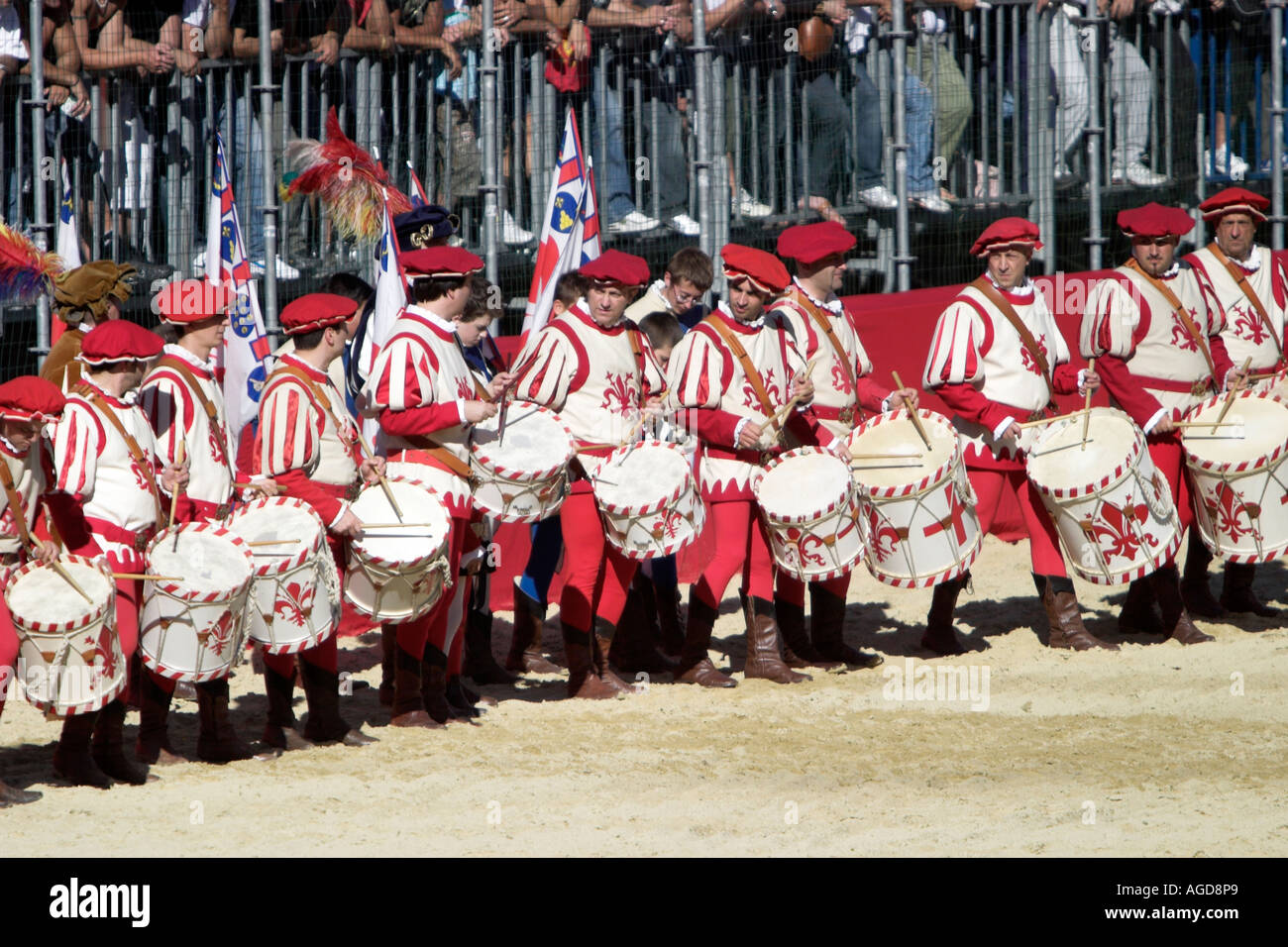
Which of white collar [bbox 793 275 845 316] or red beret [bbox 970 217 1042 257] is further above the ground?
red beret [bbox 970 217 1042 257]

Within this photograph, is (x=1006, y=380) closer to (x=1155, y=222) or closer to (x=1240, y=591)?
(x=1155, y=222)

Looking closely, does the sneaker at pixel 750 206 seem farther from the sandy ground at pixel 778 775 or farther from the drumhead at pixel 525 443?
the drumhead at pixel 525 443

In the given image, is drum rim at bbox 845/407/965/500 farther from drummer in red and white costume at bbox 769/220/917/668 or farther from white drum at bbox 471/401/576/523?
white drum at bbox 471/401/576/523

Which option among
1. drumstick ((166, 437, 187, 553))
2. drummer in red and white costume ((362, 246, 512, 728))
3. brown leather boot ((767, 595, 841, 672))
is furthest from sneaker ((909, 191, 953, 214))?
drumstick ((166, 437, 187, 553))

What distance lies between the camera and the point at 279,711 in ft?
23.5

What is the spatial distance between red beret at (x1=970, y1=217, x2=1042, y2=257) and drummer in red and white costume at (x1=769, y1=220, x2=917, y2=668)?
62 cm

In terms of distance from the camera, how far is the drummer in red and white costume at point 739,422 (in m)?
8.01

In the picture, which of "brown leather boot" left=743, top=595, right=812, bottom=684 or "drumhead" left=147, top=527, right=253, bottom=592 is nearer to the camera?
"drumhead" left=147, top=527, right=253, bottom=592

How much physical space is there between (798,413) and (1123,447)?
1374 millimetres

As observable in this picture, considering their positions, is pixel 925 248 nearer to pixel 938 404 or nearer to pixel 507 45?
pixel 938 404

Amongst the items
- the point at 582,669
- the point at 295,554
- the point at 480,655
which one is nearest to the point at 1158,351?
the point at 582,669

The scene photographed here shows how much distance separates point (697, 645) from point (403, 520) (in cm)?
183

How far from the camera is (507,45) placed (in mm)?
10508

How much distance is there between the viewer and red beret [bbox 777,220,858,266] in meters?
8.34
